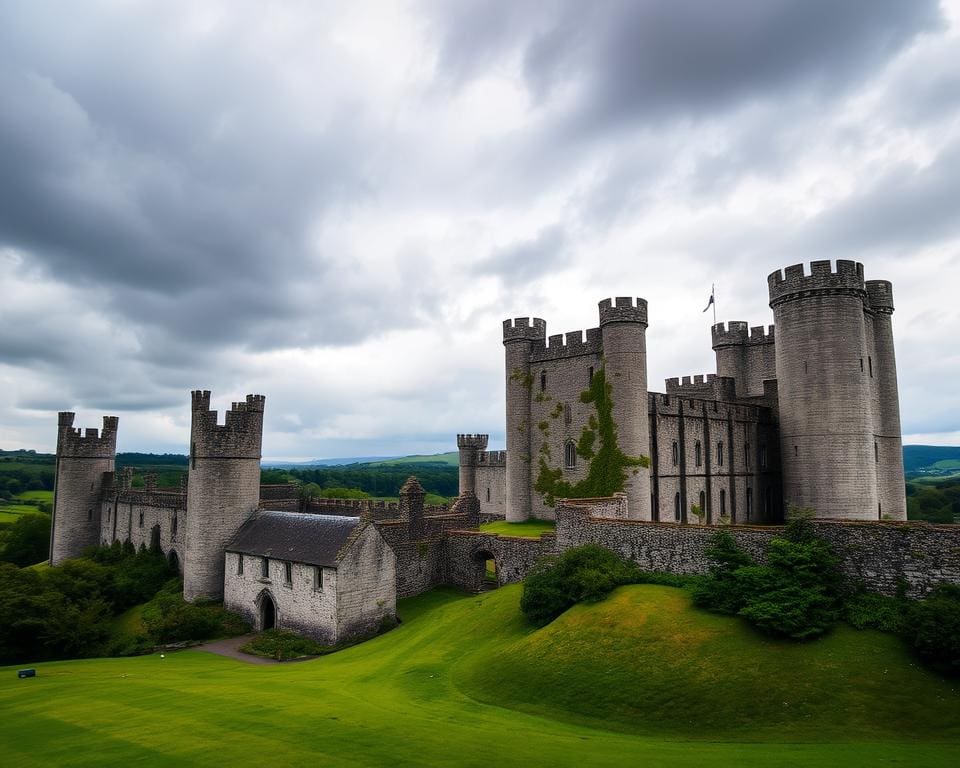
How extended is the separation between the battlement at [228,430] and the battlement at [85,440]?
2134cm

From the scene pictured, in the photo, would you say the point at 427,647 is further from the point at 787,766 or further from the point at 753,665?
the point at 787,766

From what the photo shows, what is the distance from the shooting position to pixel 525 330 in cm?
4534

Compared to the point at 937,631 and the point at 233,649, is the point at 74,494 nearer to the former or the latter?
the point at 233,649

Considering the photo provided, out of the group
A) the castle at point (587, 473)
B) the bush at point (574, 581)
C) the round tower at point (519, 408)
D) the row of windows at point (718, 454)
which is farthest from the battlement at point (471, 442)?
the bush at point (574, 581)

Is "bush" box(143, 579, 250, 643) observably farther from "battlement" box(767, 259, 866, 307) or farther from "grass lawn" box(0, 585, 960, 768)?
"battlement" box(767, 259, 866, 307)

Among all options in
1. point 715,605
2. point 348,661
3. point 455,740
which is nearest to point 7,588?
point 348,661

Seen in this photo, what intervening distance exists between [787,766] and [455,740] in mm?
7300

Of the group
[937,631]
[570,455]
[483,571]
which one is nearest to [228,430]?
[483,571]

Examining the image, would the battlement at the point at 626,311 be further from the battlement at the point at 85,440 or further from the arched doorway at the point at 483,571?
the battlement at the point at 85,440

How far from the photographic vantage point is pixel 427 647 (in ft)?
83.8

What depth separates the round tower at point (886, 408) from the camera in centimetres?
4238

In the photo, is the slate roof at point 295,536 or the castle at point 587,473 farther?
the slate roof at point 295,536

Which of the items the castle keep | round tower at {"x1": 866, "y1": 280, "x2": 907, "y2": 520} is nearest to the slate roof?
the castle keep

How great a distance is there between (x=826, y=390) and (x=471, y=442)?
3525 centimetres
